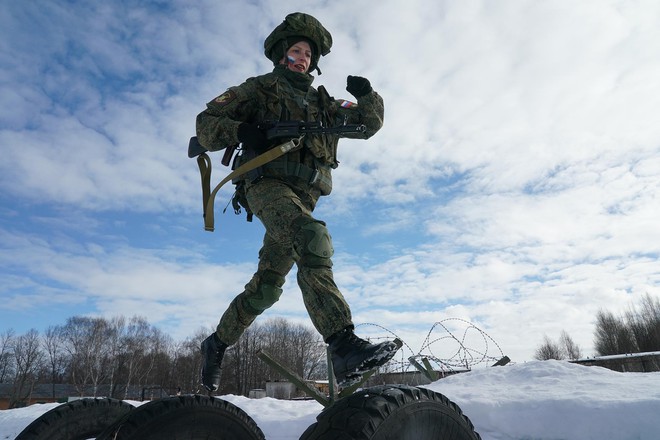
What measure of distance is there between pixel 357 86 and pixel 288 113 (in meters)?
0.56

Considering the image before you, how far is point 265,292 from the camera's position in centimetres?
297

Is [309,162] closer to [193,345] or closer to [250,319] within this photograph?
[250,319]

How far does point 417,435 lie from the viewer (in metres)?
1.28

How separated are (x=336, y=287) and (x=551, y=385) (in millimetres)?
3996

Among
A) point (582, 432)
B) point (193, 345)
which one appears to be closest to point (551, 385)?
point (582, 432)

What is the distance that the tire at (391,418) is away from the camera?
1.14 meters

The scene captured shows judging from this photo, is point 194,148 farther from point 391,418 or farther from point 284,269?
Result: point 391,418

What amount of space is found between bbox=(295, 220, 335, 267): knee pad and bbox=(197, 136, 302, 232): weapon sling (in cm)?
62

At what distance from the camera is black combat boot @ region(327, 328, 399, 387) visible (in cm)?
178

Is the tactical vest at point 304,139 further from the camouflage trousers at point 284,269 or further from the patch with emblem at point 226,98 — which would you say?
the patch with emblem at point 226,98

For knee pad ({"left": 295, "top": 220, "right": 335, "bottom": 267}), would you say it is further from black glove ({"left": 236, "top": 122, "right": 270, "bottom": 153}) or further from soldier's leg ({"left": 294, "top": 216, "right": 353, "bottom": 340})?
black glove ({"left": 236, "top": 122, "right": 270, "bottom": 153})

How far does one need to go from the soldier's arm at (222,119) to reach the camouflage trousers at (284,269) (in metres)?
0.36

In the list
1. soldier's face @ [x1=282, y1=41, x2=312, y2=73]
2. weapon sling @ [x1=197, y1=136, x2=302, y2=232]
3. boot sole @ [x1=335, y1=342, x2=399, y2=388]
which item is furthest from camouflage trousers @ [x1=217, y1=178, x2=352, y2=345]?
soldier's face @ [x1=282, y1=41, x2=312, y2=73]

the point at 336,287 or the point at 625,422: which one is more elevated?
the point at 336,287
